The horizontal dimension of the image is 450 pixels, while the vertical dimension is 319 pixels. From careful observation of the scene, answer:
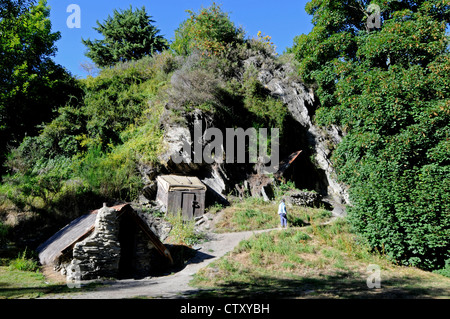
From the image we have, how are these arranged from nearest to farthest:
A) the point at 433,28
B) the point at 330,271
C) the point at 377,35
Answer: the point at 330,271 < the point at 433,28 < the point at 377,35

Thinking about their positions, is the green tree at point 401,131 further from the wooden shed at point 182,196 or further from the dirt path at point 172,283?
the wooden shed at point 182,196

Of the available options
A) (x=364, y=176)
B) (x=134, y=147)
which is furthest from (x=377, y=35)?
(x=134, y=147)

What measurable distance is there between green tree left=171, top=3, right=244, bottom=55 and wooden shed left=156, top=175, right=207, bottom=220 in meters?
12.6

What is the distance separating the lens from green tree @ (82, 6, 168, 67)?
93.5 feet

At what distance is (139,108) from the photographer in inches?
781

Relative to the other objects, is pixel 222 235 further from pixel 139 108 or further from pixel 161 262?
pixel 139 108

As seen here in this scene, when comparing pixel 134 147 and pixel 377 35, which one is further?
pixel 134 147

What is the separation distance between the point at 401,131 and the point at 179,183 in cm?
1066

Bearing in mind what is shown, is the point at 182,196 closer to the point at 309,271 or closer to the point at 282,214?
the point at 282,214

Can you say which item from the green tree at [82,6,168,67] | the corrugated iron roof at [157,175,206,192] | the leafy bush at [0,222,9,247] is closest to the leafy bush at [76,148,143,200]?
the corrugated iron roof at [157,175,206,192]

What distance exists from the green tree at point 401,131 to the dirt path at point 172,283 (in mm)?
5631

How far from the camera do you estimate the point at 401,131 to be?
1037 centimetres
